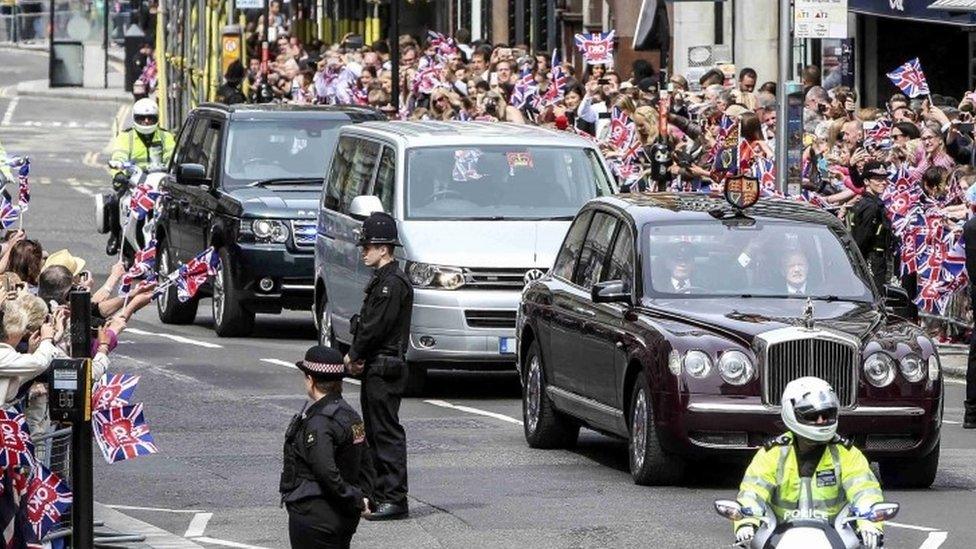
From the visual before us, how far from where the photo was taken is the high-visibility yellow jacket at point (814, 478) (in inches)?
378

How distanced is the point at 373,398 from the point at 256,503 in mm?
1020

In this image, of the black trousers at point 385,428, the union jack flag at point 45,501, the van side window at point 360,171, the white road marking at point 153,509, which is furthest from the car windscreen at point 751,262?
the van side window at point 360,171

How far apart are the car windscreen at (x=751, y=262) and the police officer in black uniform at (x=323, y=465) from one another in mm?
4849

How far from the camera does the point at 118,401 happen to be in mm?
12438

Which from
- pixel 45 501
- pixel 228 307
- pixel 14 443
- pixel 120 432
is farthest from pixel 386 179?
pixel 14 443

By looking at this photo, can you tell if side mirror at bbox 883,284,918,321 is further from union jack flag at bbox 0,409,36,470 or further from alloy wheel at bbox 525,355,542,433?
union jack flag at bbox 0,409,36,470

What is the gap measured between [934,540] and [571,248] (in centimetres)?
461

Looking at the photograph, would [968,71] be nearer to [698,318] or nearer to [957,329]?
[957,329]

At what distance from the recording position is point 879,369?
14578mm

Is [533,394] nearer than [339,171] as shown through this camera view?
Yes

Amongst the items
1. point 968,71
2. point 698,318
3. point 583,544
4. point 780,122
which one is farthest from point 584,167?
point 968,71

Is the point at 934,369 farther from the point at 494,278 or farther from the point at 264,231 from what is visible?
the point at 264,231

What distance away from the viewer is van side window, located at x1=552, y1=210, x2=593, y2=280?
1692 centimetres

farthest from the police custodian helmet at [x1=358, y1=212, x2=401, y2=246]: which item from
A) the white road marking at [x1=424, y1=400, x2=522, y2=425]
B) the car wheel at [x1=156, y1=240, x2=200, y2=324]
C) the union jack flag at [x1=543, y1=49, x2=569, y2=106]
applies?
the union jack flag at [x1=543, y1=49, x2=569, y2=106]
